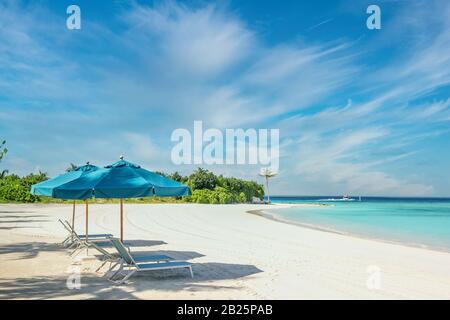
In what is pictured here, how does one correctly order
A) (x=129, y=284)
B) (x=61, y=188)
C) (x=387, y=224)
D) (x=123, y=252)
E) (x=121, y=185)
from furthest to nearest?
(x=387, y=224), (x=61, y=188), (x=123, y=252), (x=121, y=185), (x=129, y=284)

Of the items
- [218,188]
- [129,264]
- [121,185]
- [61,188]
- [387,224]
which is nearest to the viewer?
[121,185]

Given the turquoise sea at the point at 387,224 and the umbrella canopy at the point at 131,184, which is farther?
the turquoise sea at the point at 387,224

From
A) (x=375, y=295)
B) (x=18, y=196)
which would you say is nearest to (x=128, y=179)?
Result: (x=375, y=295)

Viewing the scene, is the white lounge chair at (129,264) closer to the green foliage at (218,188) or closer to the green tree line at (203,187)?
the green tree line at (203,187)

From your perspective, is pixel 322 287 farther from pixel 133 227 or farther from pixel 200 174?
pixel 200 174

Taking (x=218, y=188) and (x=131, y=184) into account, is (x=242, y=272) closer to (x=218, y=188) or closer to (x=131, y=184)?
(x=131, y=184)

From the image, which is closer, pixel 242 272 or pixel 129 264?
pixel 129 264

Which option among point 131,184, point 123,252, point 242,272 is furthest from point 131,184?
point 242,272

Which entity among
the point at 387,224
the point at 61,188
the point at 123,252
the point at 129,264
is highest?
the point at 61,188

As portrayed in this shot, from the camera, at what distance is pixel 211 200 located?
5091cm

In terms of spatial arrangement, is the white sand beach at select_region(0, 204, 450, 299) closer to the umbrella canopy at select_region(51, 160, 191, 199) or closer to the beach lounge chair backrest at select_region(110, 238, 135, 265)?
the beach lounge chair backrest at select_region(110, 238, 135, 265)

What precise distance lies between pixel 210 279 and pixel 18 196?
127 ft

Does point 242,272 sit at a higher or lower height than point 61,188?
lower

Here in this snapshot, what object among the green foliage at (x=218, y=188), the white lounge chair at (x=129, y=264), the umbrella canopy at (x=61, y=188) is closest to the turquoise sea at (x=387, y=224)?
the white lounge chair at (x=129, y=264)
